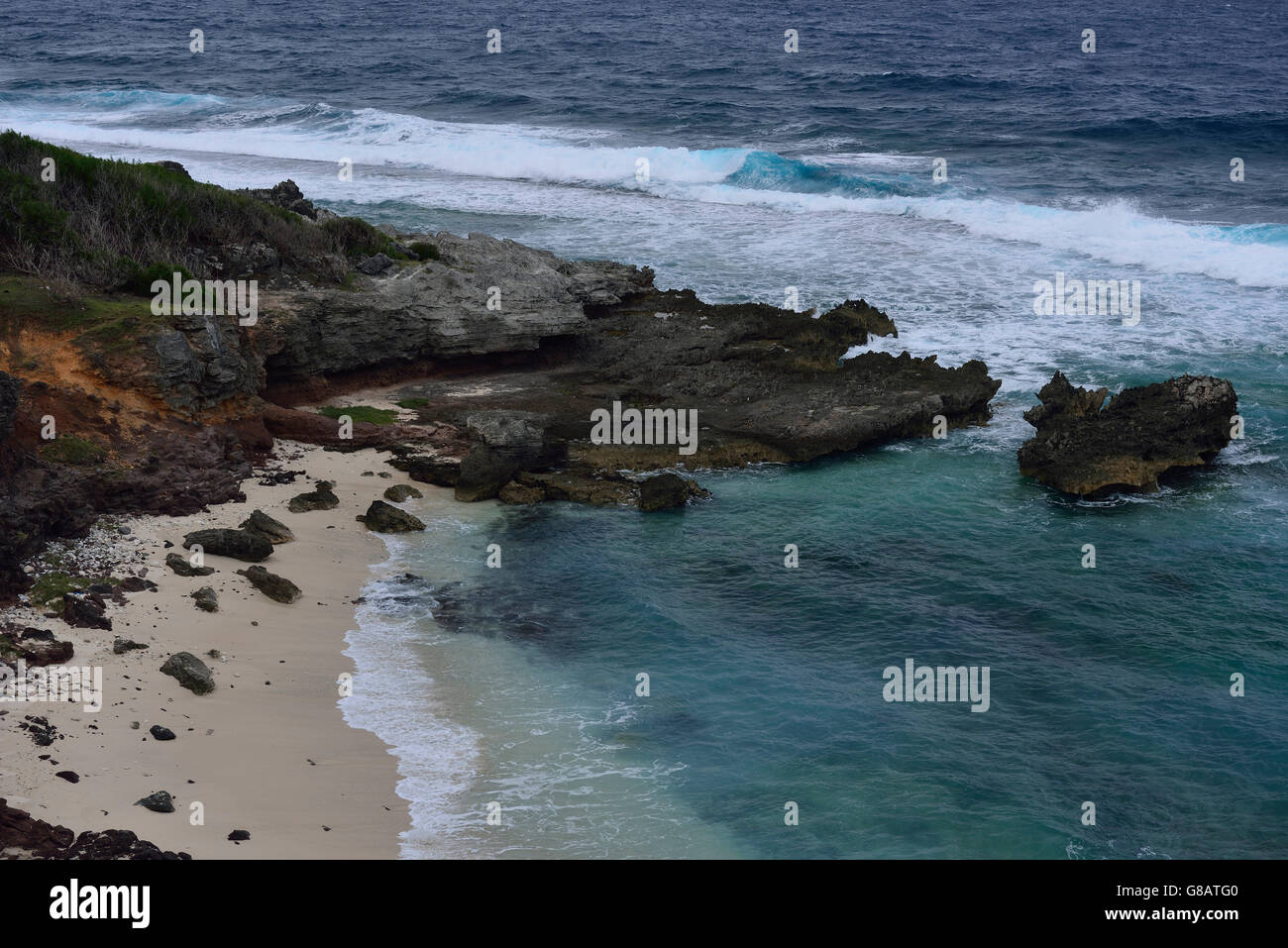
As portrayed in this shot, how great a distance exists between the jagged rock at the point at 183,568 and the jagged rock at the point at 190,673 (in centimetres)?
217

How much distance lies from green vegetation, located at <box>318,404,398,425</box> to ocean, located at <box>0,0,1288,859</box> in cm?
305

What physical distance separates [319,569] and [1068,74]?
179 ft

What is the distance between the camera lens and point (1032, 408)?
21.0 m

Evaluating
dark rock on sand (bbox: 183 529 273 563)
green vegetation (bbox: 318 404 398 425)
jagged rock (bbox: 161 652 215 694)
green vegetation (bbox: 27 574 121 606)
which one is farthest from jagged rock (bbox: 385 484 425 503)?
jagged rock (bbox: 161 652 215 694)

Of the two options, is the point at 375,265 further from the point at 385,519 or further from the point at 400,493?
the point at 385,519

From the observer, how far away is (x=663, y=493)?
18141mm

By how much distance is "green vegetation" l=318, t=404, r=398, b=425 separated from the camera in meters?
19.9

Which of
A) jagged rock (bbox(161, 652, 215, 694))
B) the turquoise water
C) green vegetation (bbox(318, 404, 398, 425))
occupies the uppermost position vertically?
green vegetation (bbox(318, 404, 398, 425))

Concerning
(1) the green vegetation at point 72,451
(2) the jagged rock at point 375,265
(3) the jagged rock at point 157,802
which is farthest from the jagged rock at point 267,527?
(2) the jagged rock at point 375,265

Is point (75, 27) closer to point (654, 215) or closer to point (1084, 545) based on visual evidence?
point (654, 215)

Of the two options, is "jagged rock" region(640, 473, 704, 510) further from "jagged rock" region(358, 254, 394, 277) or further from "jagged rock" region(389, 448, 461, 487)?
"jagged rock" region(358, 254, 394, 277)

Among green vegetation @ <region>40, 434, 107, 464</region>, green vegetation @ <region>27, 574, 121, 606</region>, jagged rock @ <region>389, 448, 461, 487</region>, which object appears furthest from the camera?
jagged rock @ <region>389, 448, 461, 487</region>

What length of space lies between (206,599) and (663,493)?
6.92m

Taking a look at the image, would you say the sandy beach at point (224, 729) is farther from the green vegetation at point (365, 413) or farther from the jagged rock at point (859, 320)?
the jagged rock at point (859, 320)
